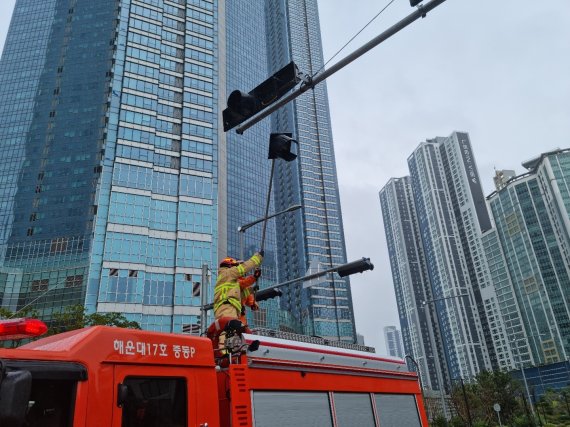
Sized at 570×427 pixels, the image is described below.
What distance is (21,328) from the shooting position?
4180 millimetres

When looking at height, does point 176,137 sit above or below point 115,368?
above

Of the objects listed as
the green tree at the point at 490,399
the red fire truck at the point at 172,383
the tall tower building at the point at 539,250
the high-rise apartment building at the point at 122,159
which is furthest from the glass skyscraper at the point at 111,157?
the tall tower building at the point at 539,250

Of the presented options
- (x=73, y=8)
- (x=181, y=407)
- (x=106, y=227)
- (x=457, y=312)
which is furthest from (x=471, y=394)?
(x=73, y=8)

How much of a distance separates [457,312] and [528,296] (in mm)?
24815

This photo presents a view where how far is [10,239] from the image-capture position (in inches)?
2813

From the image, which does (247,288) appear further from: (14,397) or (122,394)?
(14,397)

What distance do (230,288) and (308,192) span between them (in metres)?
138

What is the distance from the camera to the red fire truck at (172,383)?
11.2 ft

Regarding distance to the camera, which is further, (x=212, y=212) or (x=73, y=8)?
(x=73, y=8)

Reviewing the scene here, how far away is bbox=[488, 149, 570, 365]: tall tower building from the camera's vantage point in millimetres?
102375

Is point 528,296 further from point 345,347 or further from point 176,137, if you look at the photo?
point 345,347

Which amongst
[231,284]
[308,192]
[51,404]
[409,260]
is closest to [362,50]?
[231,284]

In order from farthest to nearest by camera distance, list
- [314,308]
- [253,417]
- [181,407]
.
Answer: [314,308] → [253,417] → [181,407]

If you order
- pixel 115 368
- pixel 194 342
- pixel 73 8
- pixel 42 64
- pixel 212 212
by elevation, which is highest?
pixel 73 8
